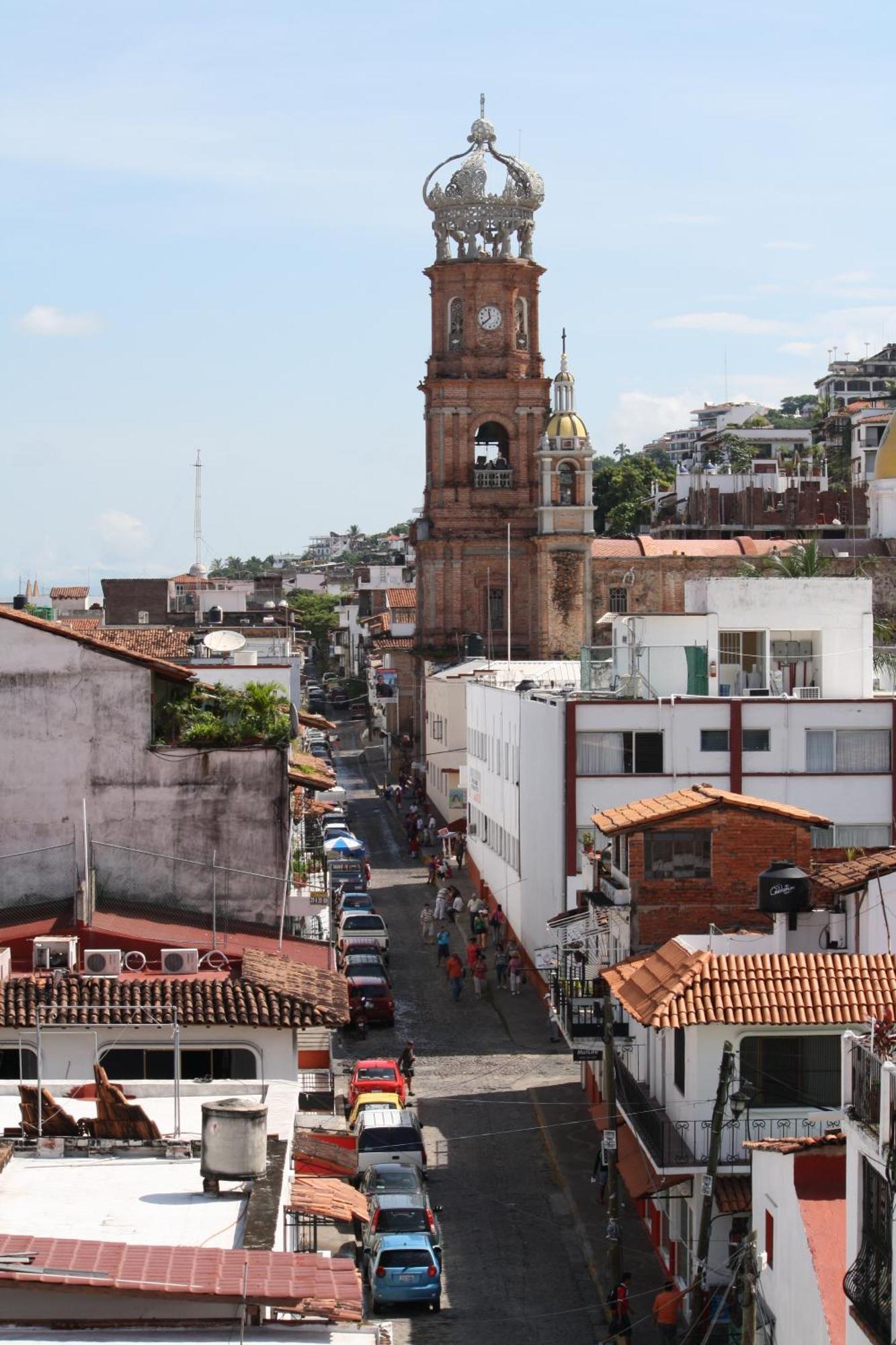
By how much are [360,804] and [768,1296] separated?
2760 inches

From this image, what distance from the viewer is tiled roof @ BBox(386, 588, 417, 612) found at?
133800 mm

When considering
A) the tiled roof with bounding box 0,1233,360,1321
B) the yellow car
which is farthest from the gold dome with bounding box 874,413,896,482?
the tiled roof with bounding box 0,1233,360,1321

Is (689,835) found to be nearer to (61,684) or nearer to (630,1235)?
(630,1235)

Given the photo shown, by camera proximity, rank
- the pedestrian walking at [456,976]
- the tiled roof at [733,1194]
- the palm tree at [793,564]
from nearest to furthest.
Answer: the tiled roof at [733,1194] < the pedestrian walking at [456,976] < the palm tree at [793,564]

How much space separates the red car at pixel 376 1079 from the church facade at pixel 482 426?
5650cm

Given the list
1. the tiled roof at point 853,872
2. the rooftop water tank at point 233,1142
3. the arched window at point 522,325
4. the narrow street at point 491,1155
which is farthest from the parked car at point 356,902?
the arched window at point 522,325

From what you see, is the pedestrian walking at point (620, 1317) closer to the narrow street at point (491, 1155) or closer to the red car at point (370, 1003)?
Answer: the narrow street at point (491, 1155)

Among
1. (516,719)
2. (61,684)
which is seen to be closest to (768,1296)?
(61,684)

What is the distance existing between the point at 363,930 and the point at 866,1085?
37228 millimetres

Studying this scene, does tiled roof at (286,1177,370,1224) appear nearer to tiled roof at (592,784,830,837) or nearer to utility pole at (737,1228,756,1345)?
utility pole at (737,1228,756,1345)

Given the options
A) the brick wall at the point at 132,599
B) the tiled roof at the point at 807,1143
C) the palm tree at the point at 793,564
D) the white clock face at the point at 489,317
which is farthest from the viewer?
the brick wall at the point at 132,599

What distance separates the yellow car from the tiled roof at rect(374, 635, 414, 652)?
71.8 metres

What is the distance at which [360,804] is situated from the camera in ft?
298

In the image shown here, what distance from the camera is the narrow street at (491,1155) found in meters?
26.6
